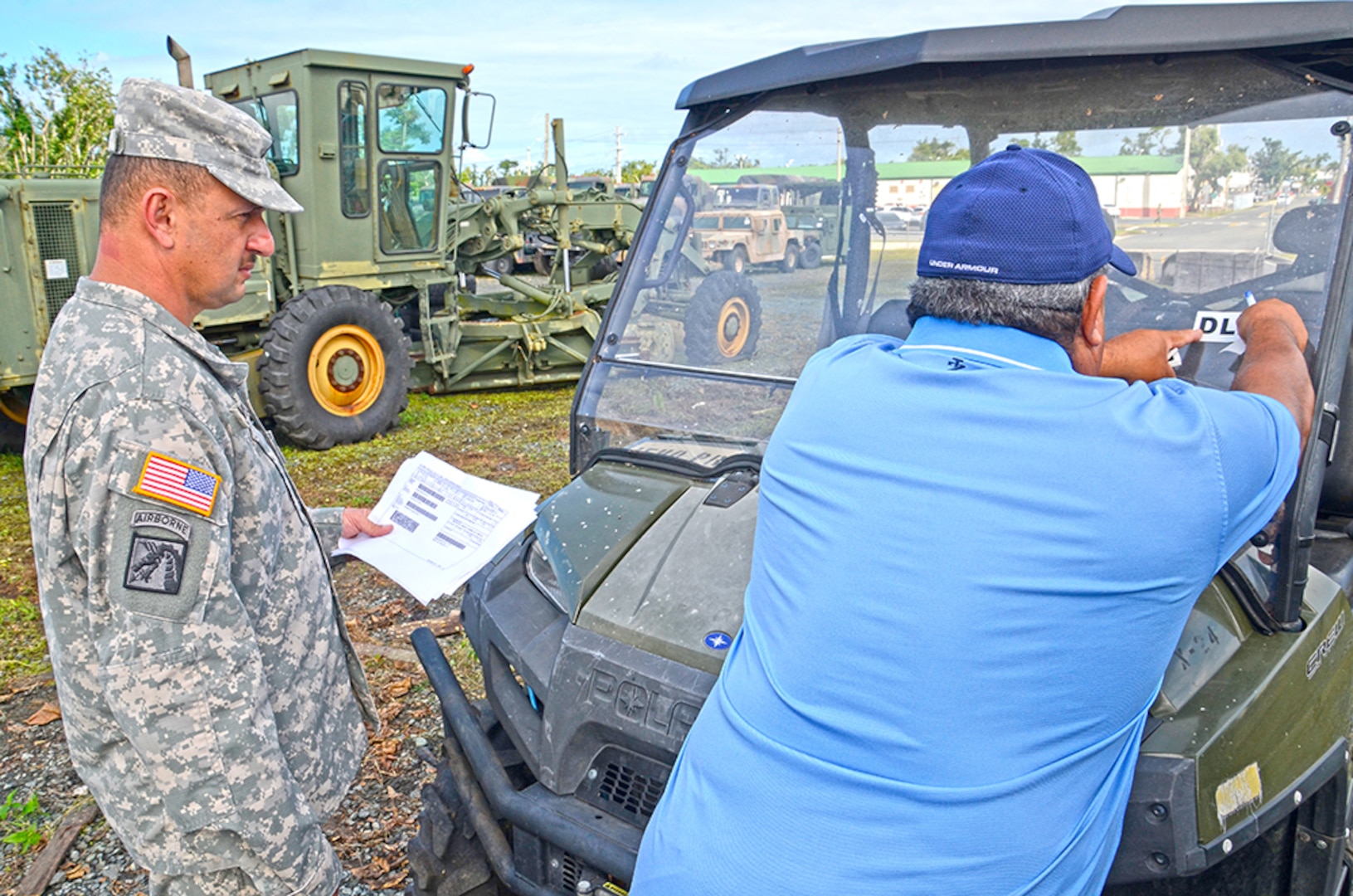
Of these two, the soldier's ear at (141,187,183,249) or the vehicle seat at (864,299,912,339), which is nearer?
the soldier's ear at (141,187,183,249)

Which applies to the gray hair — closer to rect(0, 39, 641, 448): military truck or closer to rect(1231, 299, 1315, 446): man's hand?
rect(1231, 299, 1315, 446): man's hand

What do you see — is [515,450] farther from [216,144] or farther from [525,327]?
[216,144]

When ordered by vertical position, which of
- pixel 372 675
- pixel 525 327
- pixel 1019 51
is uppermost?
pixel 1019 51

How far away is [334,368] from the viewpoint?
856 centimetres

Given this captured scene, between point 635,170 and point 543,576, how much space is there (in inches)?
1486

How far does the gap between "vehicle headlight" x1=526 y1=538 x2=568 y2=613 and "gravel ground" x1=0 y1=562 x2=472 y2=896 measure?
1.29 m

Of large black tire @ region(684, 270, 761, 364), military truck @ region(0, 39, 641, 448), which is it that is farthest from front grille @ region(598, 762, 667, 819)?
military truck @ region(0, 39, 641, 448)

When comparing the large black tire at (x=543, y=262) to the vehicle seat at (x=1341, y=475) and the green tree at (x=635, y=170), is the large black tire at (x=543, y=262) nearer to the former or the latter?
the vehicle seat at (x=1341, y=475)

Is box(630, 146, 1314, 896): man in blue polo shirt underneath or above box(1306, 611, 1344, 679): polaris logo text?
above

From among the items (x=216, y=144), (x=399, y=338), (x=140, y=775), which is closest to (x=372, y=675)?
(x=140, y=775)

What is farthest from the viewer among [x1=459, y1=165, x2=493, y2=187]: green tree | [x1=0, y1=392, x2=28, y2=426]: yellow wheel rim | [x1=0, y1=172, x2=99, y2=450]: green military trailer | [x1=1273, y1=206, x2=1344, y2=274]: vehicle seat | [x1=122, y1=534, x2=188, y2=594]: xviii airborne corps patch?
[x1=459, y1=165, x2=493, y2=187]: green tree

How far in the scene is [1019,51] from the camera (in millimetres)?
2334

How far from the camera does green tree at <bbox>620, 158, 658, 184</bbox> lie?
121 feet

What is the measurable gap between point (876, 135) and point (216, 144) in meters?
1.67
